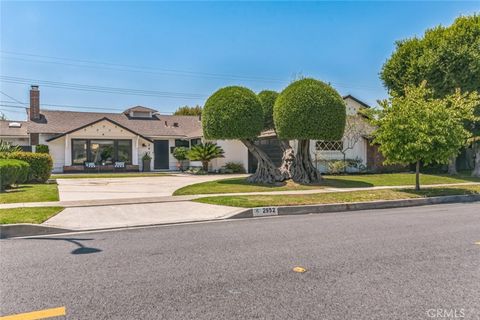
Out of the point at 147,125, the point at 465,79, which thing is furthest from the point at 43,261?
the point at 147,125

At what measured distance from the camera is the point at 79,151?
29250 millimetres

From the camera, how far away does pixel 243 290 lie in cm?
436

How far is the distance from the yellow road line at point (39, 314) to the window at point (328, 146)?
23075mm

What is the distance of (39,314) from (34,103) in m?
30.6

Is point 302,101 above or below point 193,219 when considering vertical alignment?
above

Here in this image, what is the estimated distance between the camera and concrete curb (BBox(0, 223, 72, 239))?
781cm

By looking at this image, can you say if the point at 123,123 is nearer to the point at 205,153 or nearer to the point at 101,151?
the point at 101,151

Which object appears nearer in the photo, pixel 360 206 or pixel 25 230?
pixel 25 230

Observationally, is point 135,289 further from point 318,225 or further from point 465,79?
point 465,79

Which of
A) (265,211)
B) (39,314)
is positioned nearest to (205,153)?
(265,211)

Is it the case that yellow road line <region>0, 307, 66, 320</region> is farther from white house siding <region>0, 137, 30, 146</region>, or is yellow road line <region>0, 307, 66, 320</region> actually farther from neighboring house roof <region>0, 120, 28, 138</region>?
white house siding <region>0, 137, 30, 146</region>

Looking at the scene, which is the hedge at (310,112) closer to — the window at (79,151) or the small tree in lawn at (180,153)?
the small tree in lawn at (180,153)

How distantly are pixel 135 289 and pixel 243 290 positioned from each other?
122 centimetres

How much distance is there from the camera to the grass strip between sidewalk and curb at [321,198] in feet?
37.9
